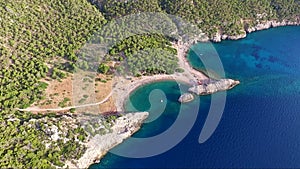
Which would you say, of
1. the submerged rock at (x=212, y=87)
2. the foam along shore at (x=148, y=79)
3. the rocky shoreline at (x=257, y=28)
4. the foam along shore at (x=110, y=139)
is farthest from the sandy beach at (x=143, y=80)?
the rocky shoreline at (x=257, y=28)

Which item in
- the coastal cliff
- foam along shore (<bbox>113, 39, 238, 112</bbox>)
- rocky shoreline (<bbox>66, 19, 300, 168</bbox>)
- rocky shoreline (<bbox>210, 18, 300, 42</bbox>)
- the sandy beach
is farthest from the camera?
rocky shoreline (<bbox>210, 18, 300, 42</bbox>)

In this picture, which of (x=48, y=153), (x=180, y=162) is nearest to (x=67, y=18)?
(x=48, y=153)

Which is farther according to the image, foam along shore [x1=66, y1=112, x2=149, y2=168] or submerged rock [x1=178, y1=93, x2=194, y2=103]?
submerged rock [x1=178, y1=93, x2=194, y2=103]

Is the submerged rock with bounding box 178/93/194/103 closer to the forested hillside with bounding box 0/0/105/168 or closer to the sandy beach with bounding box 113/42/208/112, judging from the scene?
the sandy beach with bounding box 113/42/208/112

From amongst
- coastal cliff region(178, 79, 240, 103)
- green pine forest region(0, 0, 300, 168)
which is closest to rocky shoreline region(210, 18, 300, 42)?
green pine forest region(0, 0, 300, 168)

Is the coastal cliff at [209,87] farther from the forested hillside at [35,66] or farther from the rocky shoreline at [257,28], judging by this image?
the forested hillside at [35,66]

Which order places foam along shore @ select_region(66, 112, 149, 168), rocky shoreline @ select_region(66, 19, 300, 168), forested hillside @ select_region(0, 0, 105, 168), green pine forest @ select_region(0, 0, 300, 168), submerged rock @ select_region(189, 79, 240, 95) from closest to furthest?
1. forested hillside @ select_region(0, 0, 105, 168)
2. green pine forest @ select_region(0, 0, 300, 168)
3. foam along shore @ select_region(66, 112, 149, 168)
4. rocky shoreline @ select_region(66, 19, 300, 168)
5. submerged rock @ select_region(189, 79, 240, 95)
